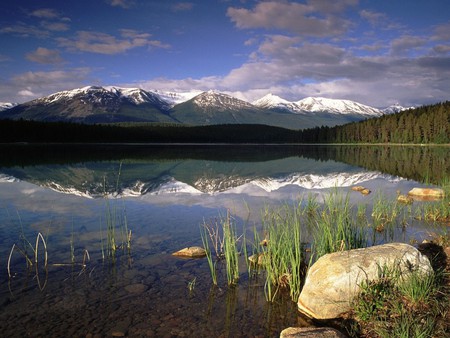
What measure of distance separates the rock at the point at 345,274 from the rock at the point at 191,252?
14.1ft

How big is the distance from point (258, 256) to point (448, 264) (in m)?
5.16

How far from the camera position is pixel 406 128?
14588 cm

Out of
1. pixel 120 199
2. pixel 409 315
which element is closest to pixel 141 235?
pixel 120 199

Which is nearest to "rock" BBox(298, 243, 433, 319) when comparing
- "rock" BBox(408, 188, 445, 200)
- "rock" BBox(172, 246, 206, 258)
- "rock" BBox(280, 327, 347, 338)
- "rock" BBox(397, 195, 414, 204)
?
"rock" BBox(280, 327, 347, 338)

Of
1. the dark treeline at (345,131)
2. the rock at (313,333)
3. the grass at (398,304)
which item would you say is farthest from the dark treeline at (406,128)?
the rock at (313,333)

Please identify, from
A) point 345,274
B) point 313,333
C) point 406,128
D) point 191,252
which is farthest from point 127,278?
point 406,128

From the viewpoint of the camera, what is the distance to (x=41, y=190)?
2611 cm

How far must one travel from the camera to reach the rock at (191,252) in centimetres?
1177

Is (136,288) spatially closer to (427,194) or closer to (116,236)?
(116,236)

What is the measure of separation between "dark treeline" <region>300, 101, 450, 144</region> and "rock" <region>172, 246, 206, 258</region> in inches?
5642

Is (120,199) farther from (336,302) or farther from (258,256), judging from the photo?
(336,302)

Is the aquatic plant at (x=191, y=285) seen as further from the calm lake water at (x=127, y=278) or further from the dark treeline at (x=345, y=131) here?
the dark treeline at (x=345, y=131)

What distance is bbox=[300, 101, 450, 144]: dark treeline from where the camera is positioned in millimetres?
133000

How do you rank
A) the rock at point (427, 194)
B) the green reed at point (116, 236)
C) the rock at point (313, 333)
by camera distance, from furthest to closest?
the rock at point (427, 194) < the green reed at point (116, 236) < the rock at point (313, 333)
